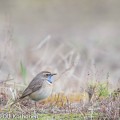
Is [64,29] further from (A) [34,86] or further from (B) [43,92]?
(B) [43,92]

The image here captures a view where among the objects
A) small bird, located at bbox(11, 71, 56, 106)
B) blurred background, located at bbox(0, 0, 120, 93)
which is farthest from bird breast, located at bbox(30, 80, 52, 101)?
blurred background, located at bbox(0, 0, 120, 93)

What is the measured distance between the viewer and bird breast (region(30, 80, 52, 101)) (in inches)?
415

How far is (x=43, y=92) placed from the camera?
1056 centimetres

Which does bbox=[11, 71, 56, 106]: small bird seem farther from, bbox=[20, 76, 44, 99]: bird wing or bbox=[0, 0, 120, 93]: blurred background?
bbox=[0, 0, 120, 93]: blurred background

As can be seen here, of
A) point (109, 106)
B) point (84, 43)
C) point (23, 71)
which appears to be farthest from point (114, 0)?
point (109, 106)

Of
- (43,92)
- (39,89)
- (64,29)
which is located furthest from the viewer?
(64,29)

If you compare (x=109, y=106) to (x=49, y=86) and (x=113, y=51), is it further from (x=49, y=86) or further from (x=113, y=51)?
(x=113, y=51)

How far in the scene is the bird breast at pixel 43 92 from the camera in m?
10.5

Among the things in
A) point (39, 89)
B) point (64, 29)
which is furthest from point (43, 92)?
point (64, 29)

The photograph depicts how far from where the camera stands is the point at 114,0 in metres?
27.5

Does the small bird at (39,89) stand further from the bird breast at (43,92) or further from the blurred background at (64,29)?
the blurred background at (64,29)

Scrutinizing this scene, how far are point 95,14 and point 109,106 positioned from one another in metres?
17.0

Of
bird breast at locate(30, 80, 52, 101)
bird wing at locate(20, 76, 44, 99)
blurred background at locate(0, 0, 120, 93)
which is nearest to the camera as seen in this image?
bird breast at locate(30, 80, 52, 101)

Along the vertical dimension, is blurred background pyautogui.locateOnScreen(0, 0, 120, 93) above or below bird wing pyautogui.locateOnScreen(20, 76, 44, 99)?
above
